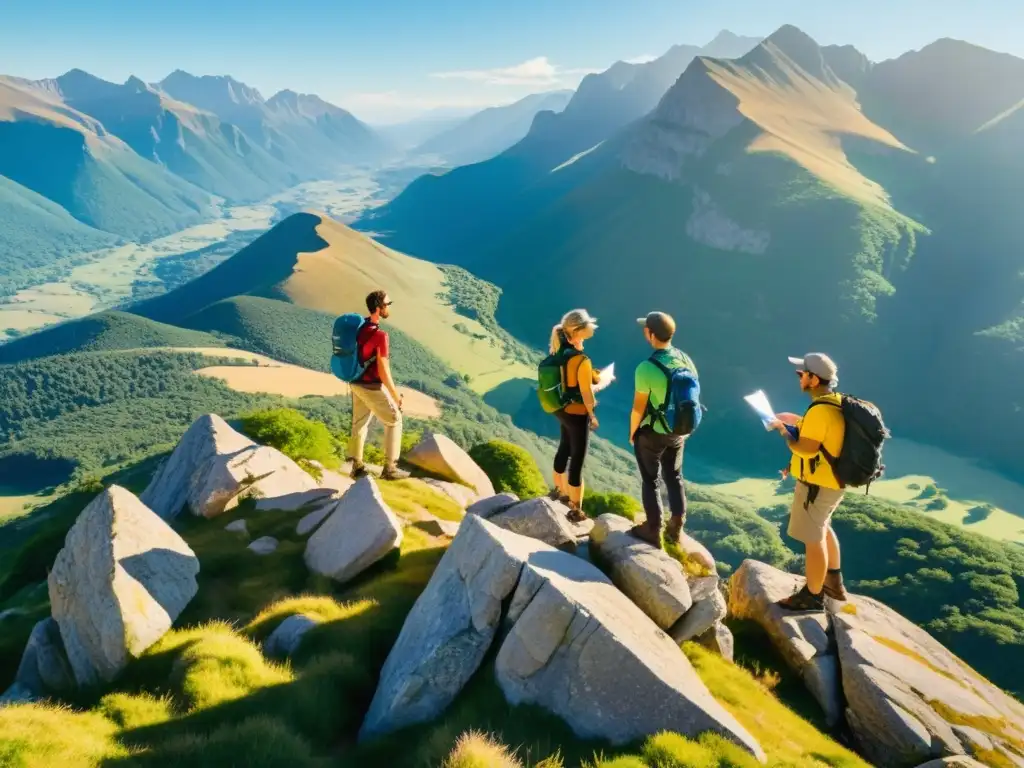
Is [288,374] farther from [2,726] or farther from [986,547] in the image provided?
[2,726]

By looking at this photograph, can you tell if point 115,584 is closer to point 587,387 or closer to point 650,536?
point 587,387

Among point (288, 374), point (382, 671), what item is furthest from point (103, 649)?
point (288, 374)

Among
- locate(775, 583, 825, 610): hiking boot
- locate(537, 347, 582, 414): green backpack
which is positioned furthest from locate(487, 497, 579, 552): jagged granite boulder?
locate(775, 583, 825, 610): hiking boot

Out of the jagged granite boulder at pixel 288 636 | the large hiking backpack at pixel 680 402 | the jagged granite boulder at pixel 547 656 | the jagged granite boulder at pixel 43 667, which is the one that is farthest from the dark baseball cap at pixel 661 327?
the jagged granite boulder at pixel 43 667

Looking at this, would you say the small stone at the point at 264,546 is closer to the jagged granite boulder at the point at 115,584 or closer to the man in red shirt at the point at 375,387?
the jagged granite boulder at the point at 115,584

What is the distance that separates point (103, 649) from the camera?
31.8 ft

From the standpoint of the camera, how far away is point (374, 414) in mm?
17906

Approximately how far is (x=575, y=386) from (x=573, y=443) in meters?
1.49

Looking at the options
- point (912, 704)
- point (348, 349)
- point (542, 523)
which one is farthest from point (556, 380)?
point (912, 704)

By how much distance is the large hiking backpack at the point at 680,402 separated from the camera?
11.0 m

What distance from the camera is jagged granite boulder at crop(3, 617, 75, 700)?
9.94 metres

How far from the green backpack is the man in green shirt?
163 centimetres

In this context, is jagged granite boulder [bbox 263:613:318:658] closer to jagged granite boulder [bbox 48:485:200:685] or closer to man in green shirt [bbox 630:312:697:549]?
jagged granite boulder [bbox 48:485:200:685]

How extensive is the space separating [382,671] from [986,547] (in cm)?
11207
